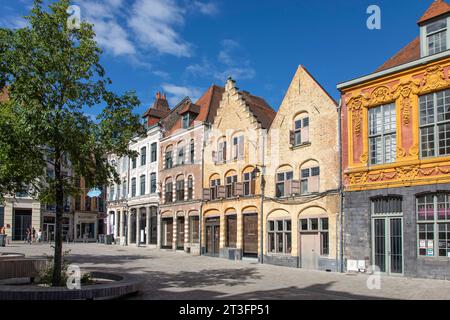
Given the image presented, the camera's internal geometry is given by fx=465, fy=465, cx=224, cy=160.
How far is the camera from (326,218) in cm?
2325

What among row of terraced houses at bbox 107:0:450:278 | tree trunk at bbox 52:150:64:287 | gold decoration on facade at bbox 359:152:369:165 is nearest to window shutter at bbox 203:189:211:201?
row of terraced houses at bbox 107:0:450:278

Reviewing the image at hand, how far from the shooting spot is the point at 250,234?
2875 cm

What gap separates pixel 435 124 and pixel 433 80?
1805 mm

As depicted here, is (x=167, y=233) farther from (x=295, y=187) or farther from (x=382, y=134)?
(x=382, y=134)

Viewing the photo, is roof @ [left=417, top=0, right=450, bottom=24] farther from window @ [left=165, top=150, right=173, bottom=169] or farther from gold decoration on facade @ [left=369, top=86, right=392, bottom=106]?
window @ [left=165, top=150, right=173, bottom=169]

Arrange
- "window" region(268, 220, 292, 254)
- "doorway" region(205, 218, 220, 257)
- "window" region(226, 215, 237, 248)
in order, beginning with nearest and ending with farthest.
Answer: "window" region(268, 220, 292, 254), "window" region(226, 215, 237, 248), "doorway" region(205, 218, 220, 257)

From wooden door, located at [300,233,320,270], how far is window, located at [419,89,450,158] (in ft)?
24.1

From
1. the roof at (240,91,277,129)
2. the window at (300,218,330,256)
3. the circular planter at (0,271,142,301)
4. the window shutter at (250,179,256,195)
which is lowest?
the circular planter at (0,271,142,301)

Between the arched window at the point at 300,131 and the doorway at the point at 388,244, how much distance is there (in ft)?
21.3

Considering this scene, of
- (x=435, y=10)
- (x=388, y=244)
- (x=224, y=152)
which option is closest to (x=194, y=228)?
(x=224, y=152)

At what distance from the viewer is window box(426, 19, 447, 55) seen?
19125 mm
